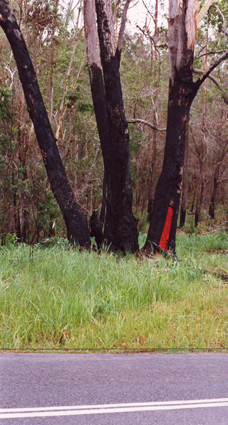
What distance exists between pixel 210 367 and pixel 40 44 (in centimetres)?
1514

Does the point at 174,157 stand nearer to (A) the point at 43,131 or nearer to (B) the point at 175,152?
(B) the point at 175,152

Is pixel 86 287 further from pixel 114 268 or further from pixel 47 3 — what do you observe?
pixel 47 3

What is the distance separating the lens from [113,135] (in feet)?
25.5

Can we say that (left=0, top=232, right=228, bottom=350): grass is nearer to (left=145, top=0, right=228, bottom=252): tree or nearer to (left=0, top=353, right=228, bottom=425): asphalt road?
(left=0, top=353, right=228, bottom=425): asphalt road

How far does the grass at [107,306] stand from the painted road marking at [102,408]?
1034 mm

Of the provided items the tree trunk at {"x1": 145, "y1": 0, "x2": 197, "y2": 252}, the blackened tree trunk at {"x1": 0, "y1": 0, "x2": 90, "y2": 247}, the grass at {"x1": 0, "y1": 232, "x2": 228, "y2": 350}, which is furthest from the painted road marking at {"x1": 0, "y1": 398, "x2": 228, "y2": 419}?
the blackened tree trunk at {"x1": 0, "y1": 0, "x2": 90, "y2": 247}

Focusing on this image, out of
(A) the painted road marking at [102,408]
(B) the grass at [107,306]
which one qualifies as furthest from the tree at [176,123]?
(A) the painted road marking at [102,408]

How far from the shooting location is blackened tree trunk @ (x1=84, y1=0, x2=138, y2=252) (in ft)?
25.4

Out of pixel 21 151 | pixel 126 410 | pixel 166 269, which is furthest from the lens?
pixel 21 151

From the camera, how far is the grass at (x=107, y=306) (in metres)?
3.99

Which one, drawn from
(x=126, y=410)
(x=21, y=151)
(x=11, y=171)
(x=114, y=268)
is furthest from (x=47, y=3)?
(x=126, y=410)

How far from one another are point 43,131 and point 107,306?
185 inches

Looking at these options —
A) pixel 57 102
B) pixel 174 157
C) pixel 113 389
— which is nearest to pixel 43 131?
pixel 174 157

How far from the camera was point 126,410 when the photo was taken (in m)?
2.71
